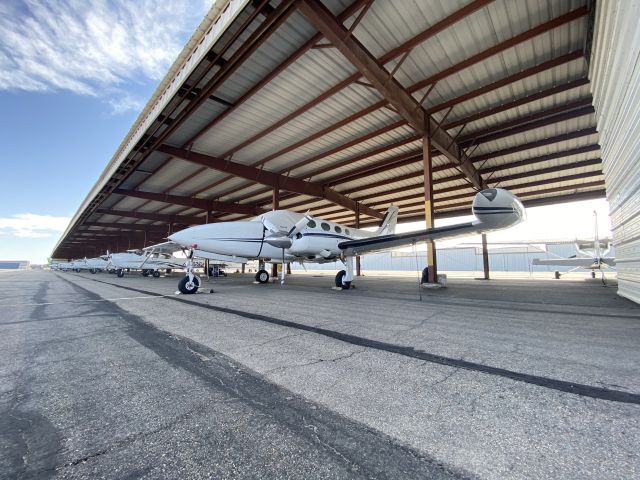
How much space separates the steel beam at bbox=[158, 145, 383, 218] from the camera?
15.1m

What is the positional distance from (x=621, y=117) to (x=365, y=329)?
6.85 m

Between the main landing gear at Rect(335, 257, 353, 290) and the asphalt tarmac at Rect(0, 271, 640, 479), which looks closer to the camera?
the asphalt tarmac at Rect(0, 271, 640, 479)

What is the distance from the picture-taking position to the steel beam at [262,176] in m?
15.1

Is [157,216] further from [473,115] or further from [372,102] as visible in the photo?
[473,115]

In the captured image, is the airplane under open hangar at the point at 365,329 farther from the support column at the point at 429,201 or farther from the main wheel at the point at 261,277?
the main wheel at the point at 261,277

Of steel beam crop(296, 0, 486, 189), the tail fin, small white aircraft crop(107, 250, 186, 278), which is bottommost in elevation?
small white aircraft crop(107, 250, 186, 278)

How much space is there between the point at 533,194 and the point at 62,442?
93.6 ft

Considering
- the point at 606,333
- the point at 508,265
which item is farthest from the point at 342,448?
the point at 508,265

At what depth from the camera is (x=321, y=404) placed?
6.44ft

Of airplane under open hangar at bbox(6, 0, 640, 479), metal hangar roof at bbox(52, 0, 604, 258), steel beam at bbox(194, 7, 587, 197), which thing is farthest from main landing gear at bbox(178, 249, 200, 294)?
steel beam at bbox(194, 7, 587, 197)

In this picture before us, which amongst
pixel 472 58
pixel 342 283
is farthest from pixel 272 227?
pixel 472 58

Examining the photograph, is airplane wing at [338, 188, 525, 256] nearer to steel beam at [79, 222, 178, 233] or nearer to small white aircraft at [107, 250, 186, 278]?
small white aircraft at [107, 250, 186, 278]

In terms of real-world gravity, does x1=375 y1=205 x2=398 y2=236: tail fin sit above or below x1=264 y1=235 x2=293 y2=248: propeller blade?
above

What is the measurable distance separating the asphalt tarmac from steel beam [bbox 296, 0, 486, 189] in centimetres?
767
